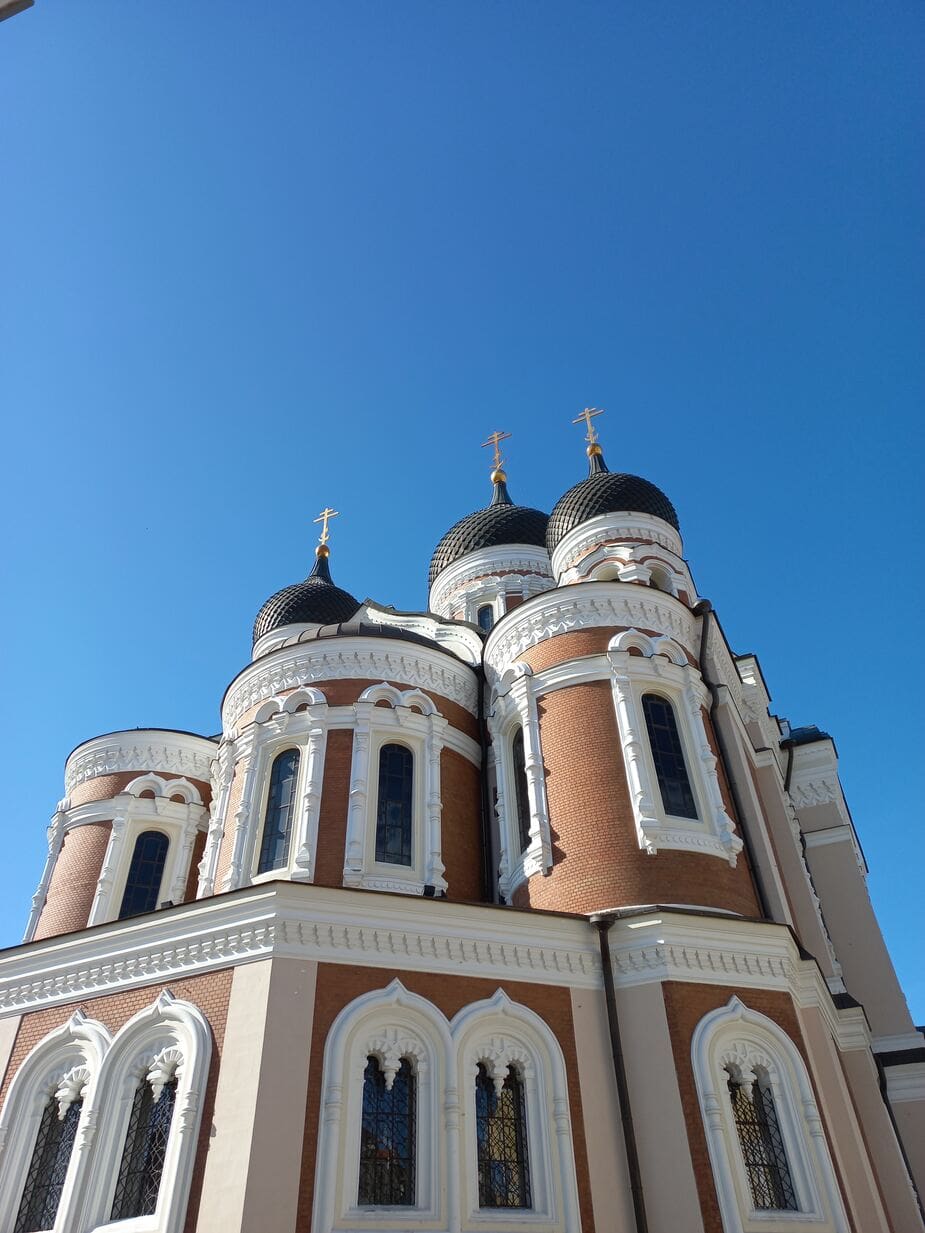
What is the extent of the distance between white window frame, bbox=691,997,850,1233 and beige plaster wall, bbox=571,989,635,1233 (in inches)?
35.0

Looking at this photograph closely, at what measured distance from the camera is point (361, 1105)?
30.2 feet

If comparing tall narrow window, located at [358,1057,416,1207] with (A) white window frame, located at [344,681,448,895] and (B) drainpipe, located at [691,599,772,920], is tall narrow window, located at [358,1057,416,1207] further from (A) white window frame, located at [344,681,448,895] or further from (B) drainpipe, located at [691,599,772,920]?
(B) drainpipe, located at [691,599,772,920]

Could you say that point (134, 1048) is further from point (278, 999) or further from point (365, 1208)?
point (365, 1208)

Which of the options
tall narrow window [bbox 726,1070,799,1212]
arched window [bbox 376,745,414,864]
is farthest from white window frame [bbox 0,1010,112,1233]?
tall narrow window [bbox 726,1070,799,1212]

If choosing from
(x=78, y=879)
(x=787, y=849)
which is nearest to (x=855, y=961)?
(x=787, y=849)

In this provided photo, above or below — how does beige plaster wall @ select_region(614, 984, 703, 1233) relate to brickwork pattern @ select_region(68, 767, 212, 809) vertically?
below

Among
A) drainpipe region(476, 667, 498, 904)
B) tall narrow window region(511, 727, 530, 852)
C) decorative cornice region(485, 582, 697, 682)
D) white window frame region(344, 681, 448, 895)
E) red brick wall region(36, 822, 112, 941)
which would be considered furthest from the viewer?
red brick wall region(36, 822, 112, 941)

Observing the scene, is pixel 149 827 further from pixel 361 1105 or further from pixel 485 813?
pixel 361 1105

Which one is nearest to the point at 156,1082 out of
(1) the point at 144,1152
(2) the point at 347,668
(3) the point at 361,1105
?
(1) the point at 144,1152

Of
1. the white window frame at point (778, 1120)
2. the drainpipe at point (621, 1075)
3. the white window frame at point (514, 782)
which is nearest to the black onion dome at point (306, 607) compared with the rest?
the white window frame at point (514, 782)

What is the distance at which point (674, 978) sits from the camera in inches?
414

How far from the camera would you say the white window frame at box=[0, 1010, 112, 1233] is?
30.9 ft

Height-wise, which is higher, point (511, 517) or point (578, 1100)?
point (511, 517)

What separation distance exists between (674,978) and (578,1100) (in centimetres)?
167
